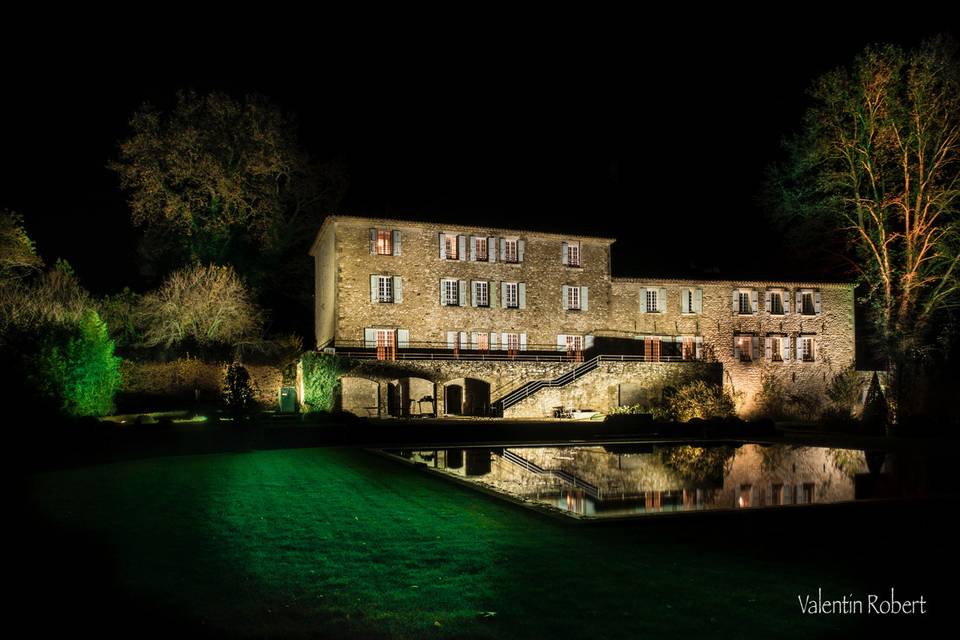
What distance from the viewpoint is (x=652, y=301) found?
125 ft

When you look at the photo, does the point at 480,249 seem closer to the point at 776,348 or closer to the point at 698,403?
the point at 698,403

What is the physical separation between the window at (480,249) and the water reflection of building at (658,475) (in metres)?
16.5

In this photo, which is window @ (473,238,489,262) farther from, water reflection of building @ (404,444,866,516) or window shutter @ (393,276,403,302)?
water reflection of building @ (404,444,866,516)

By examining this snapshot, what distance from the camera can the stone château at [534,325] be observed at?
31.6 m

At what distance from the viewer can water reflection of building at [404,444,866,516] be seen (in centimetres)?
1118

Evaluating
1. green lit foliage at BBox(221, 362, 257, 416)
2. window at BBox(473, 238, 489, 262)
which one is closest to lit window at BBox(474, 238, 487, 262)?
window at BBox(473, 238, 489, 262)

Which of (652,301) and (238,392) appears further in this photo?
(652,301)

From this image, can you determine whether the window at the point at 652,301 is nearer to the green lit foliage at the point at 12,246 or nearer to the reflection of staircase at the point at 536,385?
the reflection of staircase at the point at 536,385

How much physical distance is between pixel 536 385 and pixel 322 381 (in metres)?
9.04

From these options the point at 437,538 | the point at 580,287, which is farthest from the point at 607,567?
the point at 580,287

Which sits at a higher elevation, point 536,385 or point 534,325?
point 534,325

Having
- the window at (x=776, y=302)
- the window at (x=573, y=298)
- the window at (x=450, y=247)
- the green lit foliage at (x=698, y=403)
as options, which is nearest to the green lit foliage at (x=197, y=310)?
the window at (x=450, y=247)

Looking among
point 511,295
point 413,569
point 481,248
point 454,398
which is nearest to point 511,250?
point 481,248

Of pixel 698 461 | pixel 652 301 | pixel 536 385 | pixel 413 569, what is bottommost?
pixel 698 461
